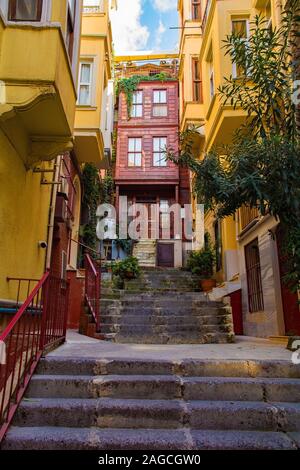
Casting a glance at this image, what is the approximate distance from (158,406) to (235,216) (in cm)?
836

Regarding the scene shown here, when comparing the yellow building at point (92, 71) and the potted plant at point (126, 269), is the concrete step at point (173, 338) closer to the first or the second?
the potted plant at point (126, 269)

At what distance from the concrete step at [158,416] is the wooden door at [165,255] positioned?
13289 millimetres

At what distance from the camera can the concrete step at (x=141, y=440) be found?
9.83 feet

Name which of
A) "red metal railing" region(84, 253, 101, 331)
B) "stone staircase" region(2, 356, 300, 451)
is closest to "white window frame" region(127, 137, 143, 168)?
"red metal railing" region(84, 253, 101, 331)

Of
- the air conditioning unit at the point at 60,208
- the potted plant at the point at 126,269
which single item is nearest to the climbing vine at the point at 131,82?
the potted plant at the point at 126,269

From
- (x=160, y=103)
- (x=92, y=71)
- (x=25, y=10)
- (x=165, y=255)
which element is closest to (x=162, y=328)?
(x=25, y=10)

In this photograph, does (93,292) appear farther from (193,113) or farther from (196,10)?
(196,10)

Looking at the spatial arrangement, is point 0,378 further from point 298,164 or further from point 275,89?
point 275,89

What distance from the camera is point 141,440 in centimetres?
304

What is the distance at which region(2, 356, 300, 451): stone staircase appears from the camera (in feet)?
10.0
